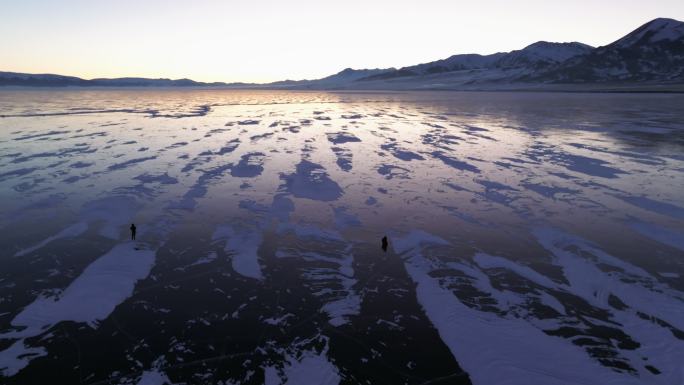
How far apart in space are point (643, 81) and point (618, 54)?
1655 inches

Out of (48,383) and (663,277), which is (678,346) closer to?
(663,277)

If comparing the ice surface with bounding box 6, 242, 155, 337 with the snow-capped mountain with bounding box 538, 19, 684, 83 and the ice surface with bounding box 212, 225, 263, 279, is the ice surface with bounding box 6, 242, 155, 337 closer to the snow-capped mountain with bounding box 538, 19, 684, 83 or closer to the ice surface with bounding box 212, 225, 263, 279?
the ice surface with bounding box 212, 225, 263, 279

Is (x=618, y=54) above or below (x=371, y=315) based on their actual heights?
above

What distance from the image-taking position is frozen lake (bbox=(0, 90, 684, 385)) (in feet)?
19.0

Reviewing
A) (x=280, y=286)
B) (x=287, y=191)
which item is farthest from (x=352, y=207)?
(x=280, y=286)

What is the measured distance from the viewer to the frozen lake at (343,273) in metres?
5.78

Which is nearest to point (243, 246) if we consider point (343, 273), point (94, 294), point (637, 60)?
point (343, 273)

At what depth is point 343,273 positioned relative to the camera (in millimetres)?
8359

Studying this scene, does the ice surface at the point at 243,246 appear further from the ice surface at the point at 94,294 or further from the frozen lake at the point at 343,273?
the ice surface at the point at 94,294

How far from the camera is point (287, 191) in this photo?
14.4 m

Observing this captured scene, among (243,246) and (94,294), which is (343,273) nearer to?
(243,246)

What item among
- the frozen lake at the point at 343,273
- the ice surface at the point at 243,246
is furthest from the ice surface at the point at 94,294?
the ice surface at the point at 243,246

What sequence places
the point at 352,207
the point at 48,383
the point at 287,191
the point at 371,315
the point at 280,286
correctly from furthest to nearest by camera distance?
the point at 287,191 < the point at 352,207 < the point at 280,286 < the point at 371,315 < the point at 48,383

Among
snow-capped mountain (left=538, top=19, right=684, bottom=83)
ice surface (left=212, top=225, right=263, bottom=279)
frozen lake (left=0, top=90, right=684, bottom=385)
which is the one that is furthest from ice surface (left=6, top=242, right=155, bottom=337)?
snow-capped mountain (left=538, top=19, right=684, bottom=83)
